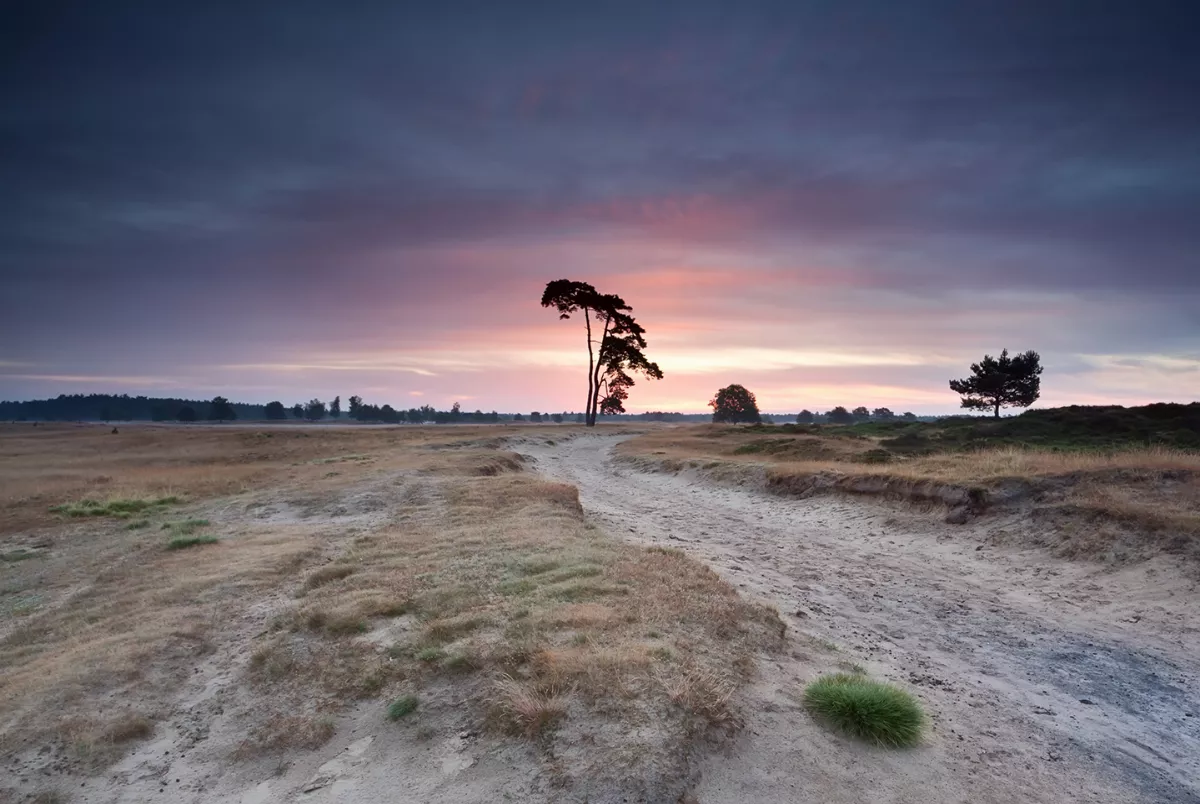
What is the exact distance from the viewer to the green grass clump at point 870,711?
545 centimetres

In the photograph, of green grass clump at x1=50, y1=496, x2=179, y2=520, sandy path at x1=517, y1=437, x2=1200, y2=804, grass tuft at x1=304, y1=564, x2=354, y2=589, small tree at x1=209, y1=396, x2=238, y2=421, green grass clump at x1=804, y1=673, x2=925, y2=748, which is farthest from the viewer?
small tree at x1=209, y1=396, x2=238, y2=421

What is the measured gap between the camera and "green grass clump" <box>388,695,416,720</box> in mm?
6160

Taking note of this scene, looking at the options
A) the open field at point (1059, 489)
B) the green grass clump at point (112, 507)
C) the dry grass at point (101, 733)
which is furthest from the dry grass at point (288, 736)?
the green grass clump at point (112, 507)

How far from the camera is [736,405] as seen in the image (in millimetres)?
124188

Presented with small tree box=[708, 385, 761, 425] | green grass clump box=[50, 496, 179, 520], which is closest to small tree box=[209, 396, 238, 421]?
small tree box=[708, 385, 761, 425]

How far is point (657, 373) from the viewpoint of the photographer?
77.9m

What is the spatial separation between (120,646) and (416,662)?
4686mm

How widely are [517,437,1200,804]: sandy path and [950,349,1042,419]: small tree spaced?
66778 mm

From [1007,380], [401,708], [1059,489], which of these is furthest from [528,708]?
[1007,380]

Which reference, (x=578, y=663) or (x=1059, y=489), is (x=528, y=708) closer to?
(x=578, y=663)

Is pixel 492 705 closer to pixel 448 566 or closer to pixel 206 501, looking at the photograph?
pixel 448 566

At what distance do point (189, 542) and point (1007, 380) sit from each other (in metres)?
80.6

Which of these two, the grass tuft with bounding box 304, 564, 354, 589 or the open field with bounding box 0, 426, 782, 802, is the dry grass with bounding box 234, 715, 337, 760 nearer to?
the open field with bounding box 0, 426, 782, 802

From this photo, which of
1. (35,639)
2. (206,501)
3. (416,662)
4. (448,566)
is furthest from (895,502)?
(206,501)
